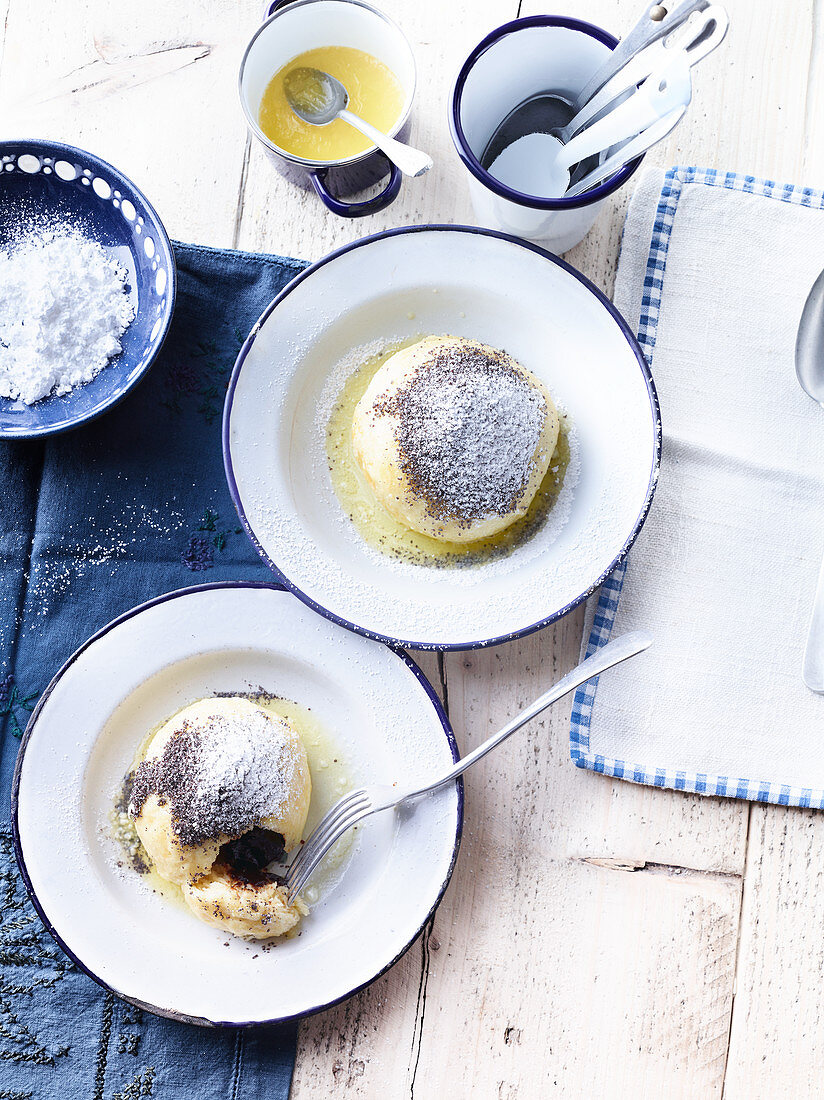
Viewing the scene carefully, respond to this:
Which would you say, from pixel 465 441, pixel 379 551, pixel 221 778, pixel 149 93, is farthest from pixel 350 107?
pixel 221 778

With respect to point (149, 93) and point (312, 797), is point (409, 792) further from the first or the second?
point (149, 93)

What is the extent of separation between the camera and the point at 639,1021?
3.83ft

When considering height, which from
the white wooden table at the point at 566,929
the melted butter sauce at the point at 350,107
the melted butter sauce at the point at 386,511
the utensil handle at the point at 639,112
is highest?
the utensil handle at the point at 639,112

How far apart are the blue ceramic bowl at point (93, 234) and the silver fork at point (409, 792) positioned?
58cm

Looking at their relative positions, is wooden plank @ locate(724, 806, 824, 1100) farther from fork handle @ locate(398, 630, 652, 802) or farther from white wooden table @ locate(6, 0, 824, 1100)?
fork handle @ locate(398, 630, 652, 802)

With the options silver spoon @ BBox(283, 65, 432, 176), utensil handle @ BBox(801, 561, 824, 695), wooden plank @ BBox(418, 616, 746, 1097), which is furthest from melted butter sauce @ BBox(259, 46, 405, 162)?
utensil handle @ BBox(801, 561, 824, 695)

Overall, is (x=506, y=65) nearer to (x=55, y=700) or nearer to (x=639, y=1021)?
(x=55, y=700)

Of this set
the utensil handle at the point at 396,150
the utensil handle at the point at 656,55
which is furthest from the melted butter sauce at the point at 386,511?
the utensil handle at the point at 656,55

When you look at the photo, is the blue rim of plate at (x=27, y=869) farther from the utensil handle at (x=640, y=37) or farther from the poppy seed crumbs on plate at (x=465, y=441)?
the utensil handle at (x=640, y=37)

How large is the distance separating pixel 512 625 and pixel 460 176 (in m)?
0.62

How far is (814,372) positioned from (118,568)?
94cm

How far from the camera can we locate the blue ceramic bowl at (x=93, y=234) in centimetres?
112

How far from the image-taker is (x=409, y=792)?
1089 mm

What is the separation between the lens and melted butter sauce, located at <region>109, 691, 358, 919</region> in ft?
3.73
